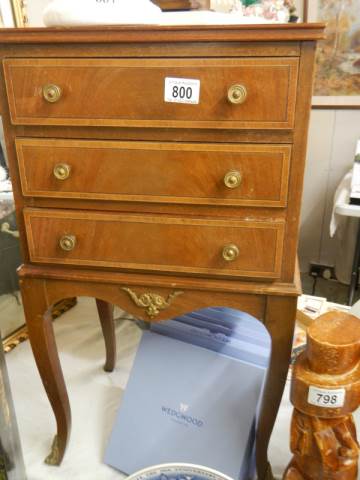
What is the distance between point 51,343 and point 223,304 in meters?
0.40

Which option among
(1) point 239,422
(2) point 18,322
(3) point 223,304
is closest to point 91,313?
(2) point 18,322

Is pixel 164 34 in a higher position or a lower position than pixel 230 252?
higher

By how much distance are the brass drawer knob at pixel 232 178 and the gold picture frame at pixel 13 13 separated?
1.15 meters

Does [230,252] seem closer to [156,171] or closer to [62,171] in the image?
[156,171]

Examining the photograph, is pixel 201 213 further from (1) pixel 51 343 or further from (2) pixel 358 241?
(2) pixel 358 241

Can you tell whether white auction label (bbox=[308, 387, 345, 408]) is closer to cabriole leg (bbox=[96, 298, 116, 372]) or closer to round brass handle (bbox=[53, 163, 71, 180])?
round brass handle (bbox=[53, 163, 71, 180])

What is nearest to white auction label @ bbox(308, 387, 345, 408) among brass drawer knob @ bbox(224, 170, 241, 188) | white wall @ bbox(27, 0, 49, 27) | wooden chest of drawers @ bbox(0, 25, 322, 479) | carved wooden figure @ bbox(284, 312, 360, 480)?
carved wooden figure @ bbox(284, 312, 360, 480)

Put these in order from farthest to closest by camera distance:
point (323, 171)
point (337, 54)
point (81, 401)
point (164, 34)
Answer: point (323, 171), point (337, 54), point (81, 401), point (164, 34)

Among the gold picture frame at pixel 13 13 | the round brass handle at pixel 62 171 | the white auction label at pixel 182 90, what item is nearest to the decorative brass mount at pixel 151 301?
the round brass handle at pixel 62 171

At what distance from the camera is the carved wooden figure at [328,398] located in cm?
71

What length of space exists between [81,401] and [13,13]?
4.15 ft

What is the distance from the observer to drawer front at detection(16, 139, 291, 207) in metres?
0.71

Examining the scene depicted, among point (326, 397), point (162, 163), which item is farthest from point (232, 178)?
point (326, 397)

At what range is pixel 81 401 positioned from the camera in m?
1.30
